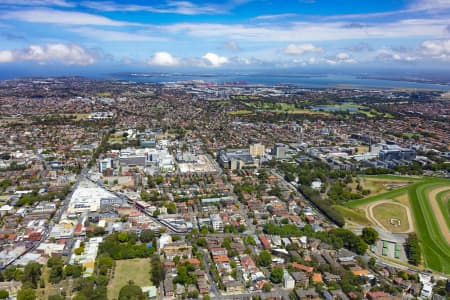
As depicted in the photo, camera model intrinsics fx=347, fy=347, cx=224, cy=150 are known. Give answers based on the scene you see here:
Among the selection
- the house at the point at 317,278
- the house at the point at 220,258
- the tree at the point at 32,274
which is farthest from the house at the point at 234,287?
the tree at the point at 32,274

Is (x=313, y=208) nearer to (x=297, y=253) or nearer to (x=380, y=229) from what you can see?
(x=380, y=229)

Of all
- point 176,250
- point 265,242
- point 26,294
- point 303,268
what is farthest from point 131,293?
point 303,268

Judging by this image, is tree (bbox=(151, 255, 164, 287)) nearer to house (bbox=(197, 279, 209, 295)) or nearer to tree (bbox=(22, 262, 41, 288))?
house (bbox=(197, 279, 209, 295))

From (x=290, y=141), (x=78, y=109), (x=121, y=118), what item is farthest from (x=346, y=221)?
(x=78, y=109)

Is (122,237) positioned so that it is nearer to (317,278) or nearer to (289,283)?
(289,283)

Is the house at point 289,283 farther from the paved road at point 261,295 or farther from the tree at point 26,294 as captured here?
the tree at point 26,294
